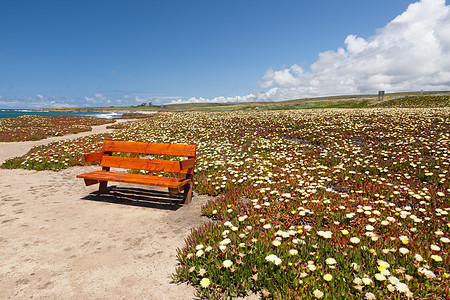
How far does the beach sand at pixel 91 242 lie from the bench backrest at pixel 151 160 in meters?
0.90

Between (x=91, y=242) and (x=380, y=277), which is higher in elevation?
(x=380, y=277)

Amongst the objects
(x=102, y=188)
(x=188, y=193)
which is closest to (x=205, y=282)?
(x=188, y=193)

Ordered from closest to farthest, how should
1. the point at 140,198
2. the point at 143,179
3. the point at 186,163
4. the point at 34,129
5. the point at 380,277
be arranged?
the point at 380,277 → the point at 186,163 → the point at 143,179 → the point at 140,198 → the point at 34,129

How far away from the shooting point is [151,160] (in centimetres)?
602

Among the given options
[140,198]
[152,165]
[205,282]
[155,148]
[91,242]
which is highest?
[155,148]

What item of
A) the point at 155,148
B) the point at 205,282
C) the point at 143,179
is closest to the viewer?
the point at 205,282

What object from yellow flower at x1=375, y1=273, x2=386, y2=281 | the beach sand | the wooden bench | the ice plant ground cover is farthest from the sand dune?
yellow flower at x1=375, y1=273, x2=386, y2=281

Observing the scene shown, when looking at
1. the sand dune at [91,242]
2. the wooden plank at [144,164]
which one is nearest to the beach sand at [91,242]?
the sand dune at [91,242]

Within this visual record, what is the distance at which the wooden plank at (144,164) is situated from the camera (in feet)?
18.9

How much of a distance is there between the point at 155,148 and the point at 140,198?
145 centimetres

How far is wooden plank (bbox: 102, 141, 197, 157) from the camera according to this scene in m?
5.80

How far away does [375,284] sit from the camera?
276cm

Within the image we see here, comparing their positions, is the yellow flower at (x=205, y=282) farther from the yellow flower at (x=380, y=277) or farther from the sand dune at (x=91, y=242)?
the yellow flower at (x=380, y=277)

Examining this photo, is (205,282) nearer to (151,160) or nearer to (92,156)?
(151,160)
